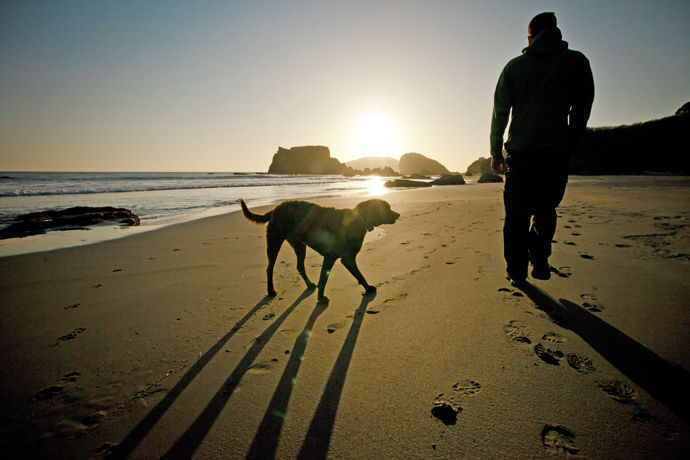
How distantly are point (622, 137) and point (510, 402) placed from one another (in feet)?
80.8

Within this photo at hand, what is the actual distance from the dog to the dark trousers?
1261mm

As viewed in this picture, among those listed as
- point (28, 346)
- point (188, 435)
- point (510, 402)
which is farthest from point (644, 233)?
point (28, 346)

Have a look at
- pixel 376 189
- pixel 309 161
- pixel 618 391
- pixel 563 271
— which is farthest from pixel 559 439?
A: pixel 309 161

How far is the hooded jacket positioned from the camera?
234 centimetres

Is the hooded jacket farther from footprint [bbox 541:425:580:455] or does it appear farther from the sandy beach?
footprint [bbox 541:425:580:455]

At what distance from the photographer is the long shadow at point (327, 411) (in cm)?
117

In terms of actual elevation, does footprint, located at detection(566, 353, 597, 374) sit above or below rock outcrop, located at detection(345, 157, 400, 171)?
below

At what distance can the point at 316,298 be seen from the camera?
2.79 m

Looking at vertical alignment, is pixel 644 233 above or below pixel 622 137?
below

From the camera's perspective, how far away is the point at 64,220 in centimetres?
706

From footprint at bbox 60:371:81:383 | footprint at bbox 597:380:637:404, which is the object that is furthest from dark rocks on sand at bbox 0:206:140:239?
footprint at bbox 597:380:637:404

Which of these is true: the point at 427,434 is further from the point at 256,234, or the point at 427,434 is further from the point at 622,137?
the point at 622,137

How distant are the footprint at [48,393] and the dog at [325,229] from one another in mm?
1590

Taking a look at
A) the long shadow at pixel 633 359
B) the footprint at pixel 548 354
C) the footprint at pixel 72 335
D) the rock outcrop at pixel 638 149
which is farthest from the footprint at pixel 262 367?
the rock outcrop at pixel 638 149
